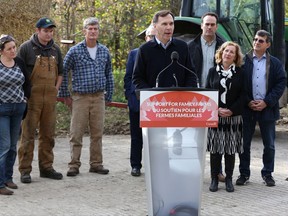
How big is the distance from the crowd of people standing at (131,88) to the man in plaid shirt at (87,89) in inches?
0.5

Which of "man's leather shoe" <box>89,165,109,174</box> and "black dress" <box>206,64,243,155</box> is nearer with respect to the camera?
"black dress" <box>206,64,243,155</box>

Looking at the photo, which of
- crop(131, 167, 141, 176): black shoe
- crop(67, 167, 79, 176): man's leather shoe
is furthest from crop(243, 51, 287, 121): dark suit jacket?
crop(67, 167, 79, 176): man's leather shoe

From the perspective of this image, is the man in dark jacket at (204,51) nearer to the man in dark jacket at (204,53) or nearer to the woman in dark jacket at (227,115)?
the man in dark jacket at (204,53)

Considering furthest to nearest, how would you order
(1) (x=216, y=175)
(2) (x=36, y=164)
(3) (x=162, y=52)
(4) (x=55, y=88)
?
1. (2) (x=36, y=164)
2. (4) (x=55, y=88)
3. (1) (x=216, y=175)
4. (3) (x=162, y=52)

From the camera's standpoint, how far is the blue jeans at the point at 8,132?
807 cm

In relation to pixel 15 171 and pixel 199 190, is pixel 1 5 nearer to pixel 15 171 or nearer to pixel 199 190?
pixel 15 171

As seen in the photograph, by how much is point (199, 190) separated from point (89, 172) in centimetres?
347

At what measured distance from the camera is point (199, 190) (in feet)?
20.6

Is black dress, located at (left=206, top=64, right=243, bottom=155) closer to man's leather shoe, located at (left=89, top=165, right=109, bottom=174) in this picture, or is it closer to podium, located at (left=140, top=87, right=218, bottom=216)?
man's leather shoe, located at (left=89, top=165, right=109, bottom=174)

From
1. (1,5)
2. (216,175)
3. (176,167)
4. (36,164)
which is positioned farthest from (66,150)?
(176,167)

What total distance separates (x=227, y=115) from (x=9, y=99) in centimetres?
258

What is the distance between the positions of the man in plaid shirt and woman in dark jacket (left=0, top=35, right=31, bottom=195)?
3.62 ft

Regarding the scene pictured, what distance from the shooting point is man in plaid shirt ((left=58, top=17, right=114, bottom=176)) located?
9234 millimetres

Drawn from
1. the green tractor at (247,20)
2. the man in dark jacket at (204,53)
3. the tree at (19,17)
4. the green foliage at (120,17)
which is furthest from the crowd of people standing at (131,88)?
the green foliage at (120,17)
